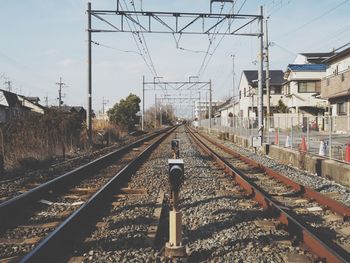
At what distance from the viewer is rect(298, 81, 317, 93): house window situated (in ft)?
178

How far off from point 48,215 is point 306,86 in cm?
5144

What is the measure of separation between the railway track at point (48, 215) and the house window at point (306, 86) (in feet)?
153

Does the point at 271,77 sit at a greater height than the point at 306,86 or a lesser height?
greater

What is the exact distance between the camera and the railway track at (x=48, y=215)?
5.14m

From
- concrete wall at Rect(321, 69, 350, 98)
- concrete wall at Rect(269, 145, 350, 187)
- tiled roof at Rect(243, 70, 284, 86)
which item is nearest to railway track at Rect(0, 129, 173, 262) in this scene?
concrete wall at Rect(269, 145, 350, 187)

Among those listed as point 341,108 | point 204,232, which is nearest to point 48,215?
point 204,232

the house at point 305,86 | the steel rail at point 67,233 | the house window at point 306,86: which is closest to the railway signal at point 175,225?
the steel rail at point 67,233

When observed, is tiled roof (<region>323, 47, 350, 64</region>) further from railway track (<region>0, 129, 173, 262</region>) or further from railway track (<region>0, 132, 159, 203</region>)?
railway track (<region>0, 129, 173, 262</region>)

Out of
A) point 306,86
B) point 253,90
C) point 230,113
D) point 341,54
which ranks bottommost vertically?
point 230,113

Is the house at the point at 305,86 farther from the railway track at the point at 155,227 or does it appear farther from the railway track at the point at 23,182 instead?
the railway track at the point at 155,227

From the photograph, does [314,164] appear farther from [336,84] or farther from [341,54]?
[341,54]

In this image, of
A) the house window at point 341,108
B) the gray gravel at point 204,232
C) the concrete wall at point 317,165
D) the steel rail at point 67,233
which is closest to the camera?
the steel rail at point 67,233

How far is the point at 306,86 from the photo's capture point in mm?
54438

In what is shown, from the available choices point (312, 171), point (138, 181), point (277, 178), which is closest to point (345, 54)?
point (312, 171)
